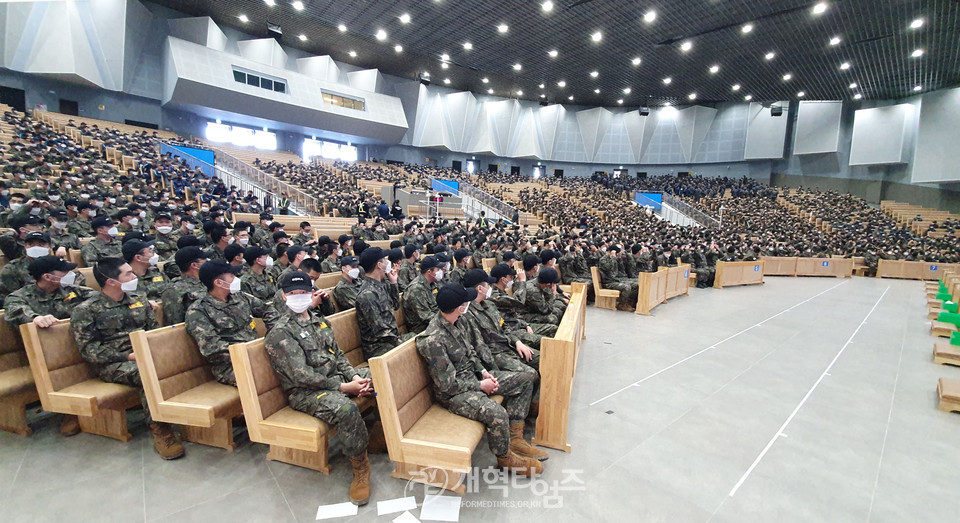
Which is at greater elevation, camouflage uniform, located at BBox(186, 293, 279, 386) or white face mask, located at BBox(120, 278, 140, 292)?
white face mask, located at BBox(120, 278, 140, 292)

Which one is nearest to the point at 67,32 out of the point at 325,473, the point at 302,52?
the point at 302,52

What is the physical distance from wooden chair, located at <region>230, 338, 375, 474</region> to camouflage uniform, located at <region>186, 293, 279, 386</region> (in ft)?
1.25

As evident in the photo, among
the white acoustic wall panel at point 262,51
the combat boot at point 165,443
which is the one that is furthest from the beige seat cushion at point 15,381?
the white acoustic wall panel at point 262,51

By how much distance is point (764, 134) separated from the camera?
32.0 metres

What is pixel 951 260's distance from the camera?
16750mm

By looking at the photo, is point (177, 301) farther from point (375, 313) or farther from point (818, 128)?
point (818, 128)

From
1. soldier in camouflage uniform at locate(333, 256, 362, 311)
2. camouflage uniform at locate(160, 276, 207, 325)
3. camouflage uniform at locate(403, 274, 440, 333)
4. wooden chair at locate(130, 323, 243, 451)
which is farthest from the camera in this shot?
camouflage uniform at locate(403, 274, 440, 333)

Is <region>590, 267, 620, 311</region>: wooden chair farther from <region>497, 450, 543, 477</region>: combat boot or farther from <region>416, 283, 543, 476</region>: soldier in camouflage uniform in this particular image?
<region>497, 450, 543, 477</region>: combat boot

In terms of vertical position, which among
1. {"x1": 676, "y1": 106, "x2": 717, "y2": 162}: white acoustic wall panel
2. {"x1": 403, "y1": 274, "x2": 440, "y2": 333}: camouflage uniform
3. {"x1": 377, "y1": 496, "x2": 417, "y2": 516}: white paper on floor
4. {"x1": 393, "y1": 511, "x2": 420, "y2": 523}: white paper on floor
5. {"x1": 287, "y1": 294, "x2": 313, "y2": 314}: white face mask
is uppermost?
{"x1": 676, "y1": 106, "x2": 717, "y2": 162}: white acoustic wall panel

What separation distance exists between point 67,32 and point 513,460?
1055 inches

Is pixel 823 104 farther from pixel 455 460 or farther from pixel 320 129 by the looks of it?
pixel 455 460

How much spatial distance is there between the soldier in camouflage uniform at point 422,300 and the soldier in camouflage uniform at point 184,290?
1921 millimetres

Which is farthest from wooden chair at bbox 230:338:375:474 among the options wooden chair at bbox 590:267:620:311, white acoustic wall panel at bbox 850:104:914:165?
white acoustic wall panel at bbox 850:104:914:165

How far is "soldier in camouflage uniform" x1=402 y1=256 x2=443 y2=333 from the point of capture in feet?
15.2
